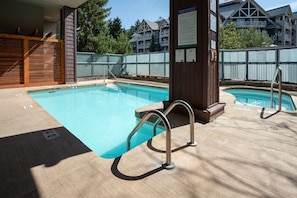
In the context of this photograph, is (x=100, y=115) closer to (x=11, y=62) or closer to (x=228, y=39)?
(x=11, y=62)

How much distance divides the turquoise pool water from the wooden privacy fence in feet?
4.17

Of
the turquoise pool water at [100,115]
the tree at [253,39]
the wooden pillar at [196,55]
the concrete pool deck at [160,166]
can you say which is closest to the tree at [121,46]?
the tree at [253,39]

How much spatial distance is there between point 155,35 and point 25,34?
30.7 m

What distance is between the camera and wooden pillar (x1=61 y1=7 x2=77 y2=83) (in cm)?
916

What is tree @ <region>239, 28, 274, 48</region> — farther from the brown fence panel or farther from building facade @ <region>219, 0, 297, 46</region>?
the brown fence panel

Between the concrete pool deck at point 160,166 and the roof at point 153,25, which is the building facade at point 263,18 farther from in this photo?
the concrete pool deck at point 160,166

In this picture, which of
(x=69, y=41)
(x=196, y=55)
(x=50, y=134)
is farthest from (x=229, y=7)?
(x=50, y=134)

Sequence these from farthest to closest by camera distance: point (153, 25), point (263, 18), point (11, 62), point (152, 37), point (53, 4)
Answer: point (153, 25), point (152, 37), point (263, 18), point (53, 4), point (11, 62)

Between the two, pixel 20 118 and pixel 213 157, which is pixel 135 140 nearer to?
pixel 213 157

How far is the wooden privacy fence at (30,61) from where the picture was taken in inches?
309

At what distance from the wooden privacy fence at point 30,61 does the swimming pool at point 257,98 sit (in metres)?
7.61

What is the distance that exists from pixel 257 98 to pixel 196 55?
4.12m

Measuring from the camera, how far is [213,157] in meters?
2.04

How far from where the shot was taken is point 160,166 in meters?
1.89
